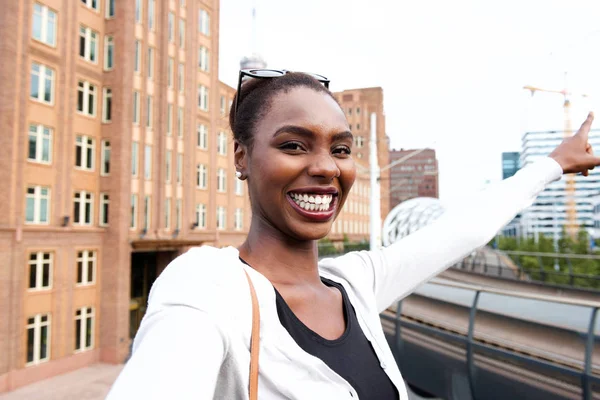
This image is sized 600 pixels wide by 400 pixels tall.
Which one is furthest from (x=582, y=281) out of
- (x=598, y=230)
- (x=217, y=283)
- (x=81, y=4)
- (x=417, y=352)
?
(x=598, y=230)

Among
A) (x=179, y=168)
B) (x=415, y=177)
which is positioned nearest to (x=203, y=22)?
(x=179, y=168)

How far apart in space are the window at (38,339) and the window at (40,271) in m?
1.34

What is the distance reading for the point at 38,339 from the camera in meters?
22.5

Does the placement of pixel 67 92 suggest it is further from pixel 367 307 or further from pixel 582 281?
pixel 367 307

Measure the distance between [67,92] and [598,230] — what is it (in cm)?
8021

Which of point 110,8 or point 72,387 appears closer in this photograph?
point 72,387

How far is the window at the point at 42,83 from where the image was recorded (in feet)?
72.6

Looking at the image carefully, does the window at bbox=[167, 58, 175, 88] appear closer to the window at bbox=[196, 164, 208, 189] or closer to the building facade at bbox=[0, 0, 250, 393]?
the building facade at bbox=[0, 0, 250, 393]

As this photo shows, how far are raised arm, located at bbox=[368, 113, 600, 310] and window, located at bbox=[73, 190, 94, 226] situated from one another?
24935 millimetres

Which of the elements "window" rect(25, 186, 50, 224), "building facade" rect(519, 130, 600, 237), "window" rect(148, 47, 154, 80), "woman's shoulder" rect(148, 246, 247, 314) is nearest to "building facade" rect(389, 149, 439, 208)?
"building facade" rect(519, 130, 600, 237)

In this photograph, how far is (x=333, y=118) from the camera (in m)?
1.48

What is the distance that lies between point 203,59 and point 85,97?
32.2 ft

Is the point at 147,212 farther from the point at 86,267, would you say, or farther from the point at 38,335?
the point at 38,335

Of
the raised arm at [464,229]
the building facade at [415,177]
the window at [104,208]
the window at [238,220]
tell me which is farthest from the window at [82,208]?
the building facade at [415,177]
